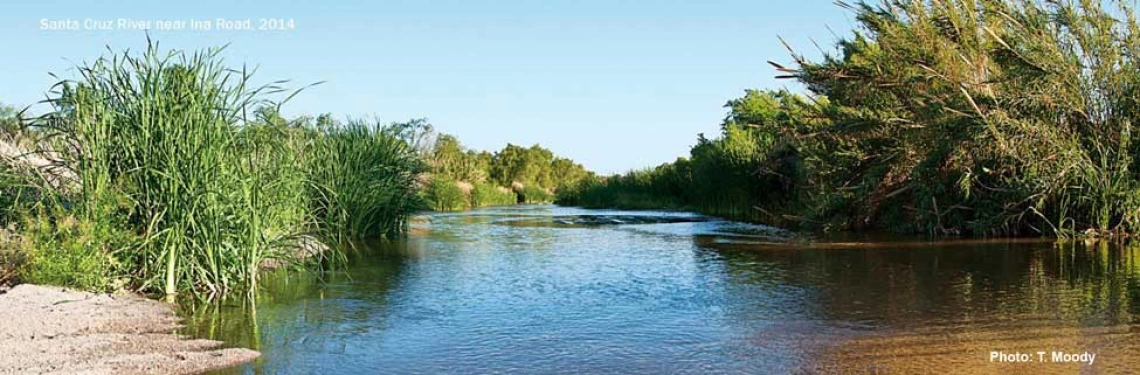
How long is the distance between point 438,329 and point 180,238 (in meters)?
2.27

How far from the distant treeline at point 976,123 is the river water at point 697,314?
186cm

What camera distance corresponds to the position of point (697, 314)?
23.0ft

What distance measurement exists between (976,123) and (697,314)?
8.95 m

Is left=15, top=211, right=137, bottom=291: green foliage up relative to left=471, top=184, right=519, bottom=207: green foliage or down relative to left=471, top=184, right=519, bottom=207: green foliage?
down

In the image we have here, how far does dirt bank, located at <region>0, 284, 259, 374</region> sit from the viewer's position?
15.9 feet

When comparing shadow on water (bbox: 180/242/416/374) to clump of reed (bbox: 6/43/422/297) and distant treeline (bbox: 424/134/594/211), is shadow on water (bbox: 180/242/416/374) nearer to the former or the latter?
clump of reed (bbox: 6/43/422/297)

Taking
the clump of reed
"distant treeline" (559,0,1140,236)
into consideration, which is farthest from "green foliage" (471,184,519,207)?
the clump of reed

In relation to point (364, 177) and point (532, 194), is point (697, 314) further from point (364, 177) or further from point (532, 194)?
point (532, 194)

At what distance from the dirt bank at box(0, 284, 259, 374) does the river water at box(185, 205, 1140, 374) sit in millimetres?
288

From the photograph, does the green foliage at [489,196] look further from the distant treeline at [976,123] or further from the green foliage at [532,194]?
the distant treeline at [976,123]

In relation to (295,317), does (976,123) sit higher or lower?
higher

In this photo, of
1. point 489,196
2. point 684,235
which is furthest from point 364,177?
point 489,196

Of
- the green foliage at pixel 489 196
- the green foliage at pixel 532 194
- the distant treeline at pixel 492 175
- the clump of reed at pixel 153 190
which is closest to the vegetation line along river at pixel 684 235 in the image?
the clump of reed at pixel 153 190

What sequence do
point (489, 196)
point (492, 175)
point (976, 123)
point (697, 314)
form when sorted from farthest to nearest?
point (492, 175), point (489, 196), point (976, 123), point (697, 314)
